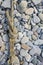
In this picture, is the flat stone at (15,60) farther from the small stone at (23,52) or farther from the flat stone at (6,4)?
the flat stone at (6,4)

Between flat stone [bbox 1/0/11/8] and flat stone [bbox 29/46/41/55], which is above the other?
flat stone [bbox 1/0/11/8]

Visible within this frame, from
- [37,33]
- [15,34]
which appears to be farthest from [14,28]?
[37,33]

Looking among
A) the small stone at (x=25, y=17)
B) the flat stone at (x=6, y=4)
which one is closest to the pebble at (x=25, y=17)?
the small stone at (x=25, y=17)

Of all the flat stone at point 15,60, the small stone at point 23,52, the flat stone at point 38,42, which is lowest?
the flat stone at point 15,60

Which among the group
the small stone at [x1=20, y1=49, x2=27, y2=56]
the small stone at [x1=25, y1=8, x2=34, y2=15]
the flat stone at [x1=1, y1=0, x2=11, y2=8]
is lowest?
the small stone at [x1=20, y1=49, x2=27, y2=56]

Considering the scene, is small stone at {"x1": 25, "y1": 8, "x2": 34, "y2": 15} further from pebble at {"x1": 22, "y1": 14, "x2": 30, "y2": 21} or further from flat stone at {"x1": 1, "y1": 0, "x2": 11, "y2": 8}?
flat stone at {"x1": 1, "y1": 0, "x2": 11, "y2": 8}

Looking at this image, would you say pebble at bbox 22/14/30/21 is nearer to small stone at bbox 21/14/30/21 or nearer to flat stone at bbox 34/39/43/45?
small stone at bbox 21/14/30/21

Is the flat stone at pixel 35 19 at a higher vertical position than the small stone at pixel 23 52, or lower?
higher

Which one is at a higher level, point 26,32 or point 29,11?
point 29,11

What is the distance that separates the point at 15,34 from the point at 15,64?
20cm

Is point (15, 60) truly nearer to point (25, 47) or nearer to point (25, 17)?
point (25, 47)

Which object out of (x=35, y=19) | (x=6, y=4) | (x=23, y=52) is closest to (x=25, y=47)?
(x=23, y=52)

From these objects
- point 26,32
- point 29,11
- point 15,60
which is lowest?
point 15,60

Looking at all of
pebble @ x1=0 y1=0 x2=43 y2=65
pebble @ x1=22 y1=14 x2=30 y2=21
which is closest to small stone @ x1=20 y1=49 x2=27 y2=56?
pebble @ x1=0 y1=0 x2=43 y2=65
